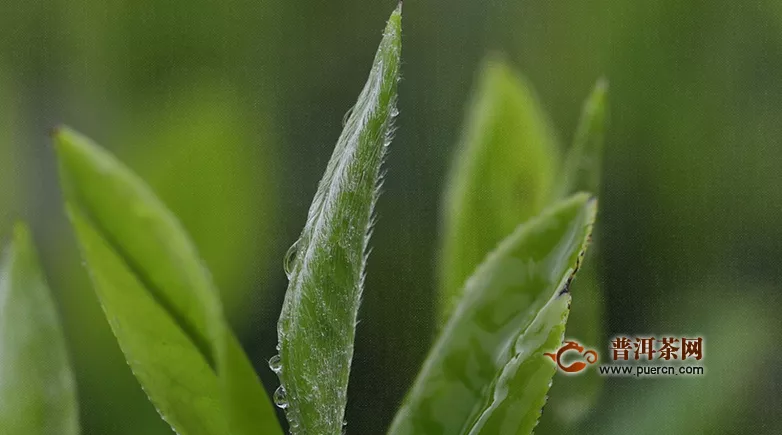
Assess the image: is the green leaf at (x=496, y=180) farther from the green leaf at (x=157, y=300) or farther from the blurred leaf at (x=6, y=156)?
the blurred leaf at (x=6, y=156)

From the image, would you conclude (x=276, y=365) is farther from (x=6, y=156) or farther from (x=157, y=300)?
(x=6, y=156)

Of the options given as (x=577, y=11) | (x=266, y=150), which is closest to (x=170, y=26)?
(x=266, y=150)

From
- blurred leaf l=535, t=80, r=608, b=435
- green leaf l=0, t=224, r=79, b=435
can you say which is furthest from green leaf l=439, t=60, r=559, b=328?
green leaf l=0, t=224, r=79, b=435

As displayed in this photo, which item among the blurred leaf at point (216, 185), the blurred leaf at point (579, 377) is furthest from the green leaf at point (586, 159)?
the blurred leaf at point (216, 185)

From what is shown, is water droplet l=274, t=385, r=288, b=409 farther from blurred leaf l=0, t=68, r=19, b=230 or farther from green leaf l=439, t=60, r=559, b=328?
blurred leaf l=0, t=68, r=19, b=230

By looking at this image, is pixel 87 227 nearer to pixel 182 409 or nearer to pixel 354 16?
pixel 182 409

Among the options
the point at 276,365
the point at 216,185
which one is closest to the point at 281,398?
the point at 276,365
